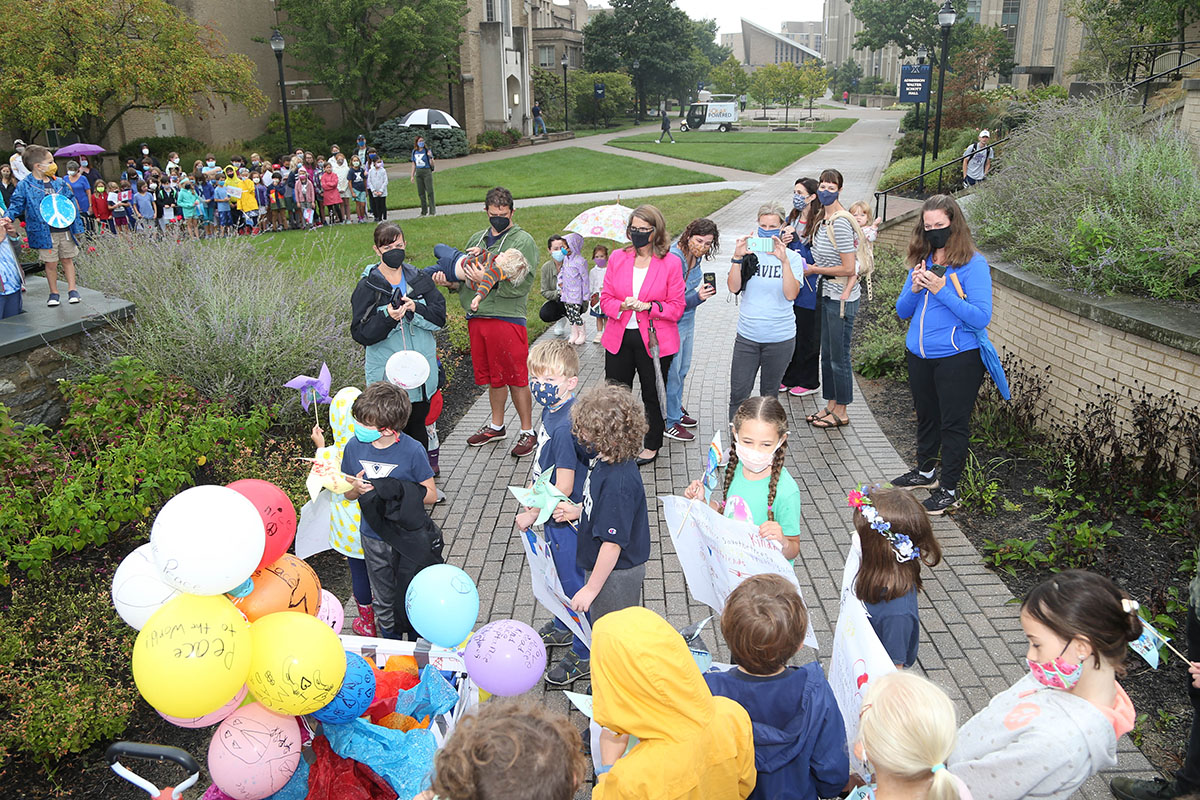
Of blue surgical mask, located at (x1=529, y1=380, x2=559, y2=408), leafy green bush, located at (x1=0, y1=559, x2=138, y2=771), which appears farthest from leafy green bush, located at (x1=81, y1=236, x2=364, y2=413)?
blue surgical mask, located at (x1=529, y1=380, x2=559, y2=408)

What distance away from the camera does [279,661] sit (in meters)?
2.73

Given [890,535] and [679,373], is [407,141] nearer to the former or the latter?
[679,373]

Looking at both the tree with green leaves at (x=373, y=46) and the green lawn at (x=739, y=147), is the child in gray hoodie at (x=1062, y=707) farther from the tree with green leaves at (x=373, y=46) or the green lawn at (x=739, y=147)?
the tree with green leaves at (x=373, y=46)

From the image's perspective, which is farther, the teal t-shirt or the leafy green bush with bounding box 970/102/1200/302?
the leafy green bush with bounding box 970/102/1200/302

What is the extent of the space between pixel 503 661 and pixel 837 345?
5.22 metres

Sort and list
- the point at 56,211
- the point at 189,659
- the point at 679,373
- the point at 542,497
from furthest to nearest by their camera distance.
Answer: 1. the point at 56,211
2. the point at 679,373
3. the point at 542,497
4. the point at 189,659

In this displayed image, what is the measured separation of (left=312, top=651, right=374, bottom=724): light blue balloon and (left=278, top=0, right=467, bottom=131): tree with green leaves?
35437 millimetres

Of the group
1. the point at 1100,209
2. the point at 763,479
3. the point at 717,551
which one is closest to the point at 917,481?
the point at 763,479

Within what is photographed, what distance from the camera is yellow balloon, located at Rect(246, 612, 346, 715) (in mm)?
2729

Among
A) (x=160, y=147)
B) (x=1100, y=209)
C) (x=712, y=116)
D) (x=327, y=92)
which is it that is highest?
(x=327, y=92)

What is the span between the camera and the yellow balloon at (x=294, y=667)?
2729 millimetres

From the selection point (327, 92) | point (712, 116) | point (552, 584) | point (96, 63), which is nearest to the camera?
point (552, 584)

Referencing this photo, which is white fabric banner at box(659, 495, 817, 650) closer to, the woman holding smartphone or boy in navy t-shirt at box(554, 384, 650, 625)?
boy in navy t-shirt at box(554, 384, 650, 625)

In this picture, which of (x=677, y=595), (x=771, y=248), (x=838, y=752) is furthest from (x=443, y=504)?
(x=838, y=752)
